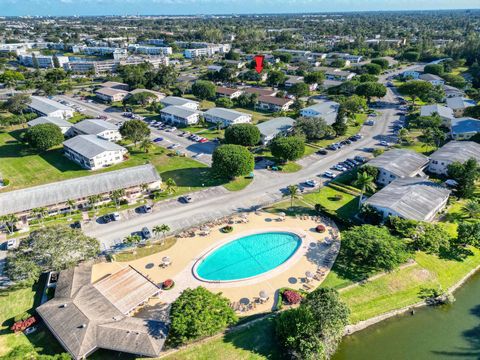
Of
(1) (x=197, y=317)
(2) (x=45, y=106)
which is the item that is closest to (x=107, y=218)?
(1) (x=197, y=317)

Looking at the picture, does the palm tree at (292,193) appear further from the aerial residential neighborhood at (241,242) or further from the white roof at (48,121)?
the white roof at (48,121)

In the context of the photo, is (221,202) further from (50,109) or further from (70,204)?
(50,109)

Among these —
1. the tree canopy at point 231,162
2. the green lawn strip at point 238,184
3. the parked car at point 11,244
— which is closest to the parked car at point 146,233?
the parked car at point 11,244

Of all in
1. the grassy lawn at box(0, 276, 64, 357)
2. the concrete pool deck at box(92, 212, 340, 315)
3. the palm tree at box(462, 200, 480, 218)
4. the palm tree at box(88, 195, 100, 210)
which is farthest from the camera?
the palm tree at box(88, 195, 100, 210)

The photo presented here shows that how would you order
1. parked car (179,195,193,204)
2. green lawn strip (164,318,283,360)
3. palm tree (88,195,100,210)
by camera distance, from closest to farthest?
green lawn strip (164,318,283,360) → palm tree (88,195,100,210) → parked car (179,195,193,204)

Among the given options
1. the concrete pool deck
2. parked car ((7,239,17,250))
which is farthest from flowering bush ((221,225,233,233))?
parked car ((7,239,17,250))

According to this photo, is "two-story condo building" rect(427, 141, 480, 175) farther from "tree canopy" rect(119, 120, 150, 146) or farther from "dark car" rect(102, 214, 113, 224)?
"tree canopy" rect(119, 120, 150, 146)

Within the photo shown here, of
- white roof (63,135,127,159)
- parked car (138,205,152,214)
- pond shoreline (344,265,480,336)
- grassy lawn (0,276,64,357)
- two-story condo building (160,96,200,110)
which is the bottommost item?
pond shoreline (344,265,480,336)
